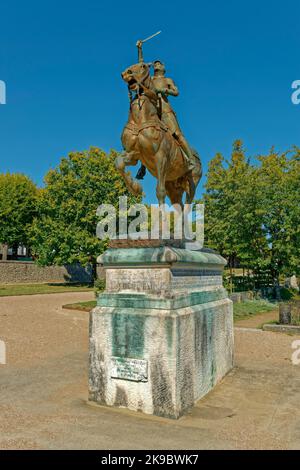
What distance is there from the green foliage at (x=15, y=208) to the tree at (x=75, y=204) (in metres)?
8.38

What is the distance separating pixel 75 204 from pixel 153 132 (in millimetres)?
28682

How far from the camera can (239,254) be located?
23.5 m

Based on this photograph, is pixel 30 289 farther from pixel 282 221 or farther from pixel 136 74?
pixel 136 74

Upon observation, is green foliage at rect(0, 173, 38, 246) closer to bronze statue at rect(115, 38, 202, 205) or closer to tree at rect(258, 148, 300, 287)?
tree at rect(258, 148, 300, 287)

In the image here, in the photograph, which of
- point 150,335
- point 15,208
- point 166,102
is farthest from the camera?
point 15,208

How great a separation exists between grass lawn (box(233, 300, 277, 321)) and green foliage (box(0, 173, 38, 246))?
95.4 feet

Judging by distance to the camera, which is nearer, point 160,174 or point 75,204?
point 160,174

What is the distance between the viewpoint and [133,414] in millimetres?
5340

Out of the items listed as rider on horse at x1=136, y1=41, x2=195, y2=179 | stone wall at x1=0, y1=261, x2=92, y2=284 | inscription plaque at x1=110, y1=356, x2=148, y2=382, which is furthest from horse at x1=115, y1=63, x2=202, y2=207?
stone wall at x1=0, y1=261, x2=92, y2=284

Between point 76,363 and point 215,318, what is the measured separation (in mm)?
3401

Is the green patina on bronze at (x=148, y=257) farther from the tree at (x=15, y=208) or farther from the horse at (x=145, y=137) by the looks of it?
the tree at (x=15, y=208)

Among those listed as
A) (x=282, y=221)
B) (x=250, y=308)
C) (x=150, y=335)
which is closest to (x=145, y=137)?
(x=150, y=335)

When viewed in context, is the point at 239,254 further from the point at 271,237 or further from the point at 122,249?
the point at 122,249

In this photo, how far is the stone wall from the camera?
37.7 metres
